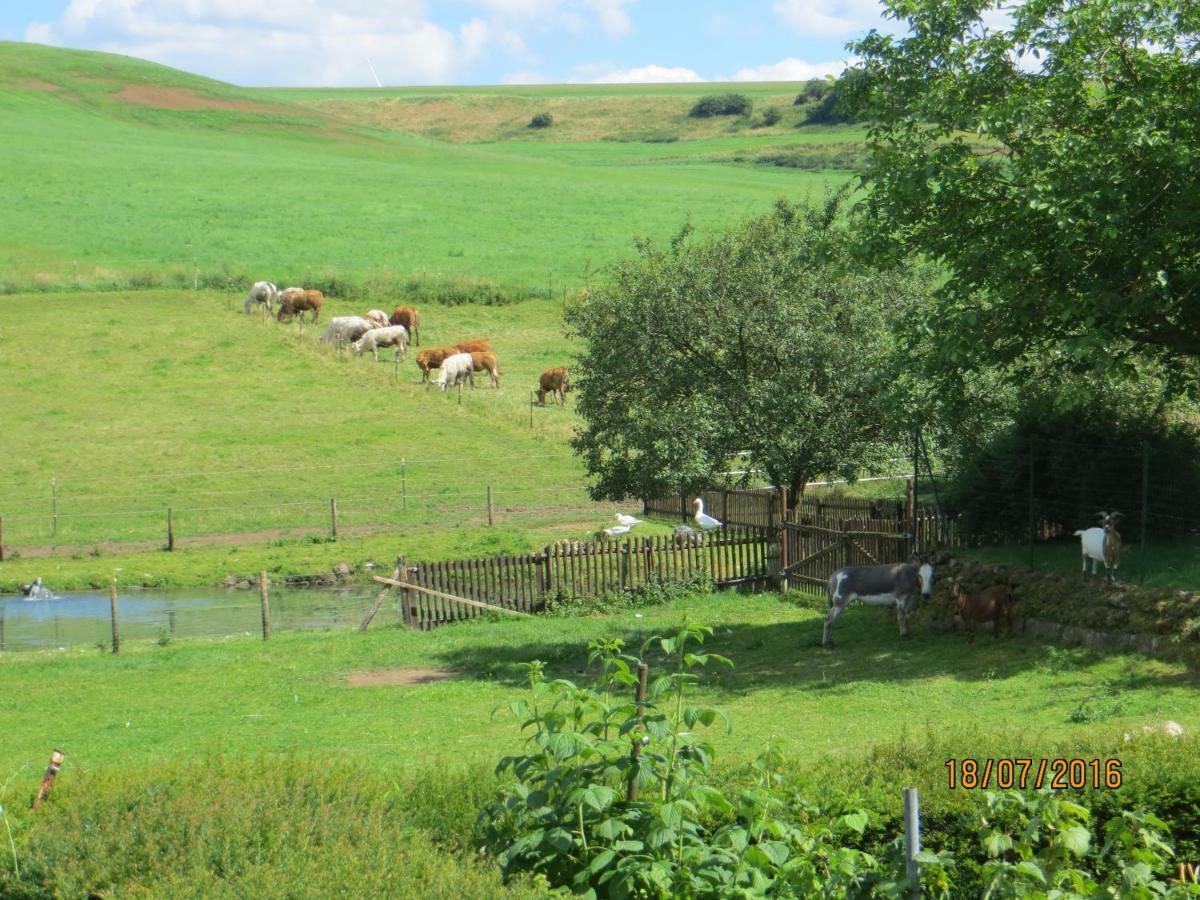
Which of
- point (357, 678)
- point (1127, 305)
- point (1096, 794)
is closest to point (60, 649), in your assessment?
point (357, 678)

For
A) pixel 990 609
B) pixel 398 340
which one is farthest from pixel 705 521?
pixel 398 340

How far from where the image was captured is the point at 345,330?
2024 inches

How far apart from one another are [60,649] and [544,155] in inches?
4503

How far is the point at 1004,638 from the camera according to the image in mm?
18047

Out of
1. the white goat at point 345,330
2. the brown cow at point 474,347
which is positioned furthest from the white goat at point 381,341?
the brown cow at point 474,347

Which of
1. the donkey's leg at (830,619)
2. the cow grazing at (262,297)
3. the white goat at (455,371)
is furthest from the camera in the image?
the cow grazing at (262,297)

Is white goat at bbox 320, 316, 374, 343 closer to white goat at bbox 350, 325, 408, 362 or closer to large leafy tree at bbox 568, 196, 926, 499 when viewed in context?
white goat at bbox 350, 325, 408, 362

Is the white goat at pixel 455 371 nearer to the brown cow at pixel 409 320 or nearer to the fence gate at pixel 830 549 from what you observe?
the brown cow at pixel 409 320

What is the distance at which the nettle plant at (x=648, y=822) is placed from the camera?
6.82 m

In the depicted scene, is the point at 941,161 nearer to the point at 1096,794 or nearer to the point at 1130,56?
the point at 1130,56

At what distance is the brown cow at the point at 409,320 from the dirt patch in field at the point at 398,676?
110ft

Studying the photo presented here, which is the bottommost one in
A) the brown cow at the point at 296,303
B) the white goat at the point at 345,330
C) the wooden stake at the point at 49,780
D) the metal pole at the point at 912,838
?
the wooden stake at the point at 49,780

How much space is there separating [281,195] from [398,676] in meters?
63.9

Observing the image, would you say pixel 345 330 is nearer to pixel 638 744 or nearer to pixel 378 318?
pixel 378 318
